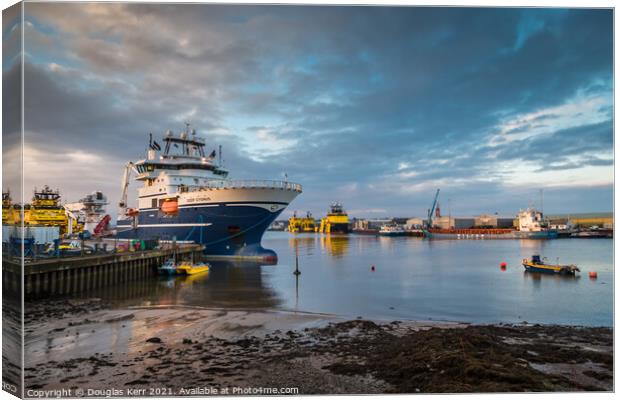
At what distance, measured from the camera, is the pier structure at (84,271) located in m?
17.5

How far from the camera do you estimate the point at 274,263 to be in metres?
35.1

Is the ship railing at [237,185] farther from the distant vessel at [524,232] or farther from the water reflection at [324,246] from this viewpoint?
the distant vessel at [524,232]

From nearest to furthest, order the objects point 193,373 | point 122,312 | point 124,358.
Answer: point 193,373 < point 124,358 < point 122,312

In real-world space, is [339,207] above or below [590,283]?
above

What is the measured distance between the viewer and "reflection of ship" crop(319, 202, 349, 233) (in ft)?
448

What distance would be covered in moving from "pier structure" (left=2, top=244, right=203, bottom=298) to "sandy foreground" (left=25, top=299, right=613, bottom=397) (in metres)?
4.10

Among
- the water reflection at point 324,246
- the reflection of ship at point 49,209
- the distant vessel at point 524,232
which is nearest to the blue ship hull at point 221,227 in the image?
the water reflection at point 324,246

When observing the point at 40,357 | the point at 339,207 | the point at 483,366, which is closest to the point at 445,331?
the point at 483,366

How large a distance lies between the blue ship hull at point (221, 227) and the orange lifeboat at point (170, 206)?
44 cm

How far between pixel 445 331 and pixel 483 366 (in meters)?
2.68

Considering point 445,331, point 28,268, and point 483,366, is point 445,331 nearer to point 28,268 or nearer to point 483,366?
point 483,366

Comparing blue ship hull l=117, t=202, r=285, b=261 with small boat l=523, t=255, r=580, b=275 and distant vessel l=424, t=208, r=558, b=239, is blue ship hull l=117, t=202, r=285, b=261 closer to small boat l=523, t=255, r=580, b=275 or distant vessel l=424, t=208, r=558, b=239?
small boat l=523, t=255, r=580, b=275

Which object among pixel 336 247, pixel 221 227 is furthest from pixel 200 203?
pixel 336 247

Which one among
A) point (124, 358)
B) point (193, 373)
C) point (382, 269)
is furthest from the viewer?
point (382, 269)
